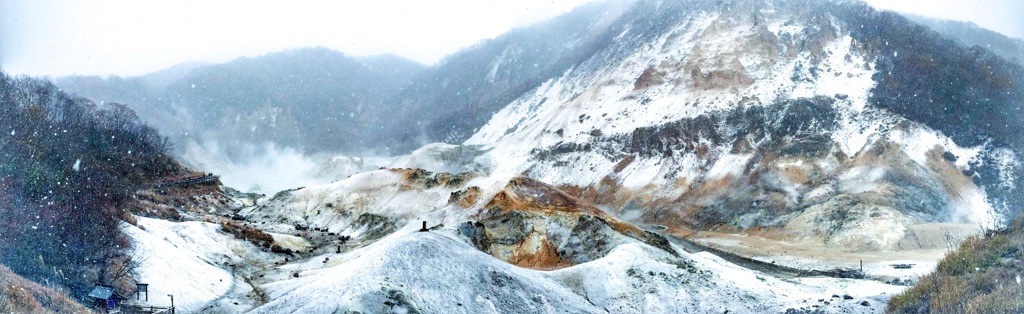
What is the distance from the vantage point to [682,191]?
3654 inches

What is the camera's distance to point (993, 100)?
90.8 meters

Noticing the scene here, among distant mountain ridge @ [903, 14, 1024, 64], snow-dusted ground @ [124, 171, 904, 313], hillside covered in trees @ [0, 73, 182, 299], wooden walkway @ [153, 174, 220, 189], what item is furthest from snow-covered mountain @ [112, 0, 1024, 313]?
distant mountain ridge @ [903, 14, 1024, 64]

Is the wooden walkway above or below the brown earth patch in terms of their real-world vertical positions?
above

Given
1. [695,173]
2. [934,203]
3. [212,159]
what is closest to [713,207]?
[695,173]

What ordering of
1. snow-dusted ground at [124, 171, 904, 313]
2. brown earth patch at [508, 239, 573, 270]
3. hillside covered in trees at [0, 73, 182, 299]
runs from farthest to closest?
brown earth patch at [508, 239, 573, 270], hillside covered in trees at [0, 73, 182, 299], snow-dusted ground at [124, 171, 904, 313]

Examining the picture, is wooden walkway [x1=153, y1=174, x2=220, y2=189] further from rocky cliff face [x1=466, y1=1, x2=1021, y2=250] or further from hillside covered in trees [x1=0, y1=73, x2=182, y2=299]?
rocky cliff face [x1=466, y1=1, x2=1021, y2=250]

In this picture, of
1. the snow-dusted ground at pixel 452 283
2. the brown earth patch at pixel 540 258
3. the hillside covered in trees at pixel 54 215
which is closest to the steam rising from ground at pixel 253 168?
the hillside covered in trees at pixel 54 215

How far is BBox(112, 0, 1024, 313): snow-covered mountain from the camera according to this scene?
1373 inches

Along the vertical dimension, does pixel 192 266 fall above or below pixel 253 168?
below

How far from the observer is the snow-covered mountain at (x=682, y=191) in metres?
34.9

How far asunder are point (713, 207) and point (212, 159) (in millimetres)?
137630

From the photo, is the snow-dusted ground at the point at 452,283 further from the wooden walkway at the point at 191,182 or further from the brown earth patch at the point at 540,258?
the wooden walkway at the point at 191,182

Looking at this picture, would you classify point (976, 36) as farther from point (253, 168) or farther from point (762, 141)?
point (253, 168)

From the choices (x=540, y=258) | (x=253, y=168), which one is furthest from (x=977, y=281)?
(x=253, y=168)
